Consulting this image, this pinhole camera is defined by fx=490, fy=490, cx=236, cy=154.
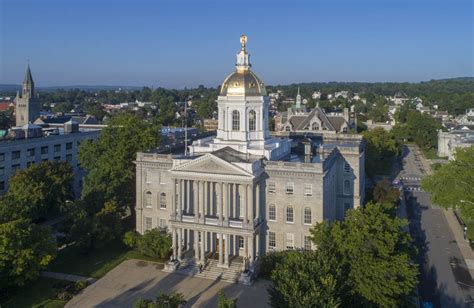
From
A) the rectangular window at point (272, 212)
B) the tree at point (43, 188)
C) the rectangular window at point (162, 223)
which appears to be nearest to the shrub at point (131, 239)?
the rectangular window at point (162, 223)

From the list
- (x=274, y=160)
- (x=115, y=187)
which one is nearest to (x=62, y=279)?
(x=115, y=187)

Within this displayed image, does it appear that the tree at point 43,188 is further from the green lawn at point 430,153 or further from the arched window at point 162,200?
the green lawn at point 430,153

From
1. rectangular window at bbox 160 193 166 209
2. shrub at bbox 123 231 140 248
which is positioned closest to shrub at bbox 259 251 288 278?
rectangular window at bbox 160 193 166 209

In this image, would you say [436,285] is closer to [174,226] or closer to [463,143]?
[174,226]

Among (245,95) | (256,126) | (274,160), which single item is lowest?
(274,160)

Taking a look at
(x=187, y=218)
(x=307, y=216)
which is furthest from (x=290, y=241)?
(x=187, y=218)

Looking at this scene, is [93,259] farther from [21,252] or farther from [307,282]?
[307,282]
